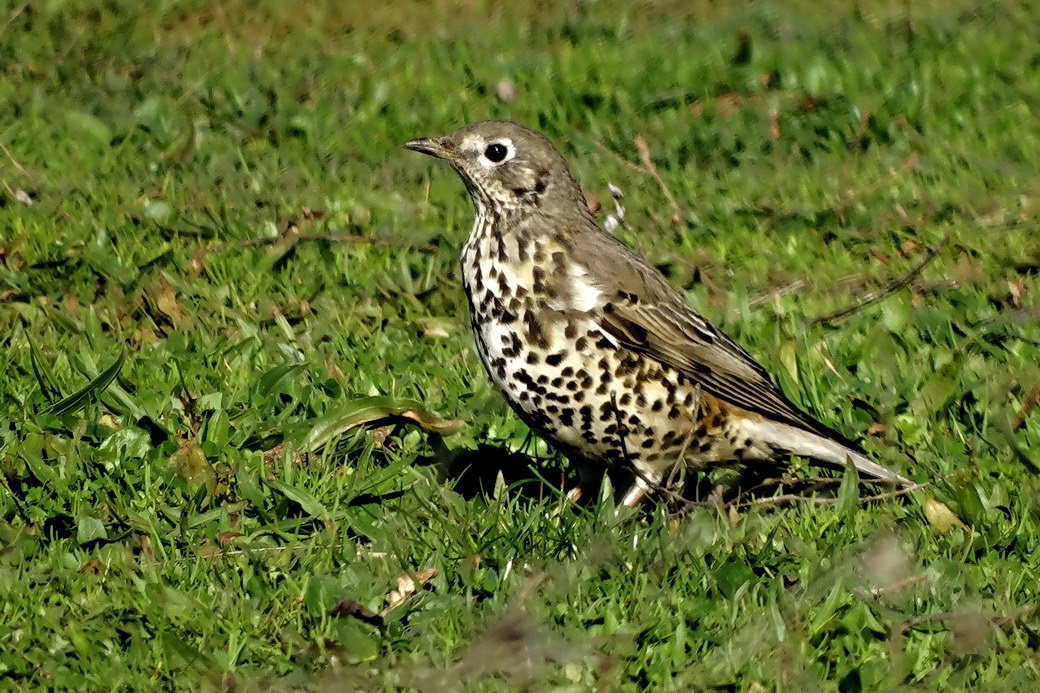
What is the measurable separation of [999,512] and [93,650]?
2.67 m

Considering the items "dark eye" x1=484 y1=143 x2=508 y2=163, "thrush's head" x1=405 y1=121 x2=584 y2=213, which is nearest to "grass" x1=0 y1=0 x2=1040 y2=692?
"thrush's head" x1=405 y1=121 x2=584 y2=213

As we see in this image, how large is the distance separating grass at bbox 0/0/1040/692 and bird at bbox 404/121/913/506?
0.23m

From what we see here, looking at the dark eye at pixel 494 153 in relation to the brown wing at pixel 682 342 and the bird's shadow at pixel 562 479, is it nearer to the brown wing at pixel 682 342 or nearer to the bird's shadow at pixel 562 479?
the brown wing at pixel 682 342

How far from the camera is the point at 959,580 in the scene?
14.8 feet

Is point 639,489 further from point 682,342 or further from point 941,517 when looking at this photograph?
point 941,517

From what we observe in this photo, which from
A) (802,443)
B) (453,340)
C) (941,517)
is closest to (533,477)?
(802,443)

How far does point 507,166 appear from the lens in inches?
212

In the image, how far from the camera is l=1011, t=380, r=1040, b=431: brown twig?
5.53 meters

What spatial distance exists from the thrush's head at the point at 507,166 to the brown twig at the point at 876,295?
144 centimetres

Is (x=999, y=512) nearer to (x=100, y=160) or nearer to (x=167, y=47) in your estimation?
(x=100, y=160)

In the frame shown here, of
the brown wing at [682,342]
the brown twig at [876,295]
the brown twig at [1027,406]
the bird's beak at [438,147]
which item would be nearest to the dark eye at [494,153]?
the bird's beak at [438,147]

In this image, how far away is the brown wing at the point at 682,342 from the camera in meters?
5.13

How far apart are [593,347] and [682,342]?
1.55 ft

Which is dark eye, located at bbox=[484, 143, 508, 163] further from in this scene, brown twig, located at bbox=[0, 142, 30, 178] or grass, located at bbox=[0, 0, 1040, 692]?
brown twig, located at bbox=[0, 142, 30, 178]
